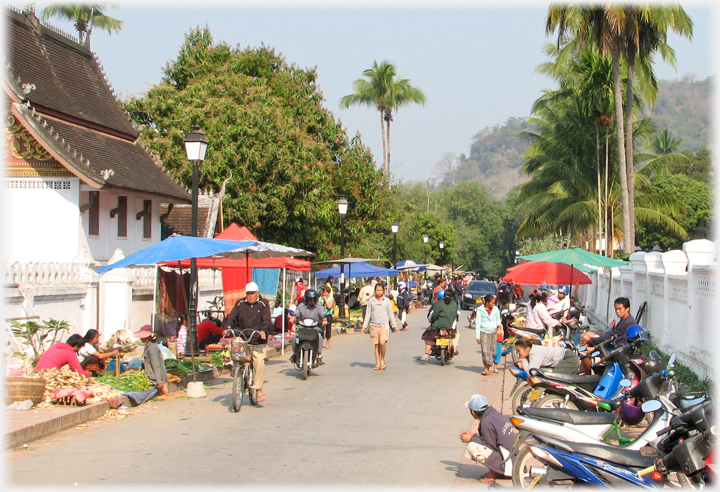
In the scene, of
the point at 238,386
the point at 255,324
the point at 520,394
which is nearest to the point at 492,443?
the point at 520,394

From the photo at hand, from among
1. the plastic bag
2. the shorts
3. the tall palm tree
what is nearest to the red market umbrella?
the shorts

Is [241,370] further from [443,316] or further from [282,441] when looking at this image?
[443,316]

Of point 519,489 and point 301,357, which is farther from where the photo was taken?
point 301,357

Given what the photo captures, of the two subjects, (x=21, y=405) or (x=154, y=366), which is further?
(x=154, y=366)

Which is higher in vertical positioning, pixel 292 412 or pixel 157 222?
pixel 157 222

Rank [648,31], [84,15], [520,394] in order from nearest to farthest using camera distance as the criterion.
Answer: [520,394], [648,31], [84,15]

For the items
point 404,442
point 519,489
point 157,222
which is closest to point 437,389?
point 404,442

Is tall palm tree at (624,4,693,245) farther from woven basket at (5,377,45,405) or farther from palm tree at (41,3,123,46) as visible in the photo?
palm tree at (41,3,123,46)

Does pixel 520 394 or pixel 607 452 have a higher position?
pixel 607 452

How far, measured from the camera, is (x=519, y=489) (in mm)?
5910

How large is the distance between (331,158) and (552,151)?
43.5ft

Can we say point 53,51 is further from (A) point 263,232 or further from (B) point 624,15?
(B) point 624,15

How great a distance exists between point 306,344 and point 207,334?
13.3 ft

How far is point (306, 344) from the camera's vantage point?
1356 centimetres
